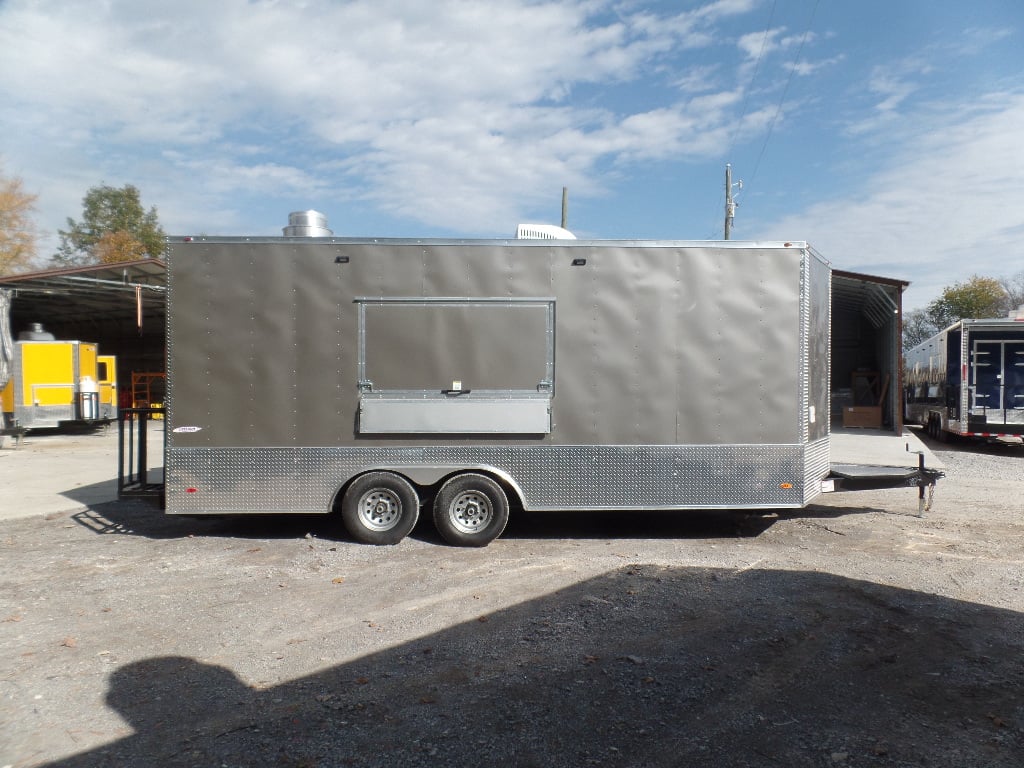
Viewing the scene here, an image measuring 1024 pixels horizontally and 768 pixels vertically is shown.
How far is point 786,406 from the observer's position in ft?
23.3

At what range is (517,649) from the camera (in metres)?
4.55

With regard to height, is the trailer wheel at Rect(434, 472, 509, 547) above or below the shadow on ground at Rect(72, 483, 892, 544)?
above

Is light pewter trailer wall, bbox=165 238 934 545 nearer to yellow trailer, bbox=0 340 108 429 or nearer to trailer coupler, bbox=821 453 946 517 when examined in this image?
trailer coupler, bbox=821 453 946 517

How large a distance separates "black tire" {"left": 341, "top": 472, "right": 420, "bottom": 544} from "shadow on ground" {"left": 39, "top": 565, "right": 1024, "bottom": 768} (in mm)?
2078

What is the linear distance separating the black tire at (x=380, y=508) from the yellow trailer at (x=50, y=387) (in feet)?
51.0

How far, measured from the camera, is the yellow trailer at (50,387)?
18172mm

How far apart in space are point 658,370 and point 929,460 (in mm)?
8789

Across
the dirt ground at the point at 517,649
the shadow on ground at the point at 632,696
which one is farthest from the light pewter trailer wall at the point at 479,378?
the shadow on ground at the point at 632,696

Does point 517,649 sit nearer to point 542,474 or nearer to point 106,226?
point 542,474

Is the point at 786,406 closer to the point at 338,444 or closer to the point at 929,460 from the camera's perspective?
the point at 338,444

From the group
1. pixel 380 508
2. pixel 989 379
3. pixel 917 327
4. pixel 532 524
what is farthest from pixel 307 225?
pixel 917 327

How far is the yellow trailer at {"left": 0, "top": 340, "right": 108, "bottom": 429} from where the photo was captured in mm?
18172

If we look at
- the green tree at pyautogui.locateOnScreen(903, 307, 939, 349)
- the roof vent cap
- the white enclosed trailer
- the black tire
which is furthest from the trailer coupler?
the green tree at pyautogui.locateOnScreen(903, 307, 939, 349)

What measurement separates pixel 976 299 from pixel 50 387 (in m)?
58.0
